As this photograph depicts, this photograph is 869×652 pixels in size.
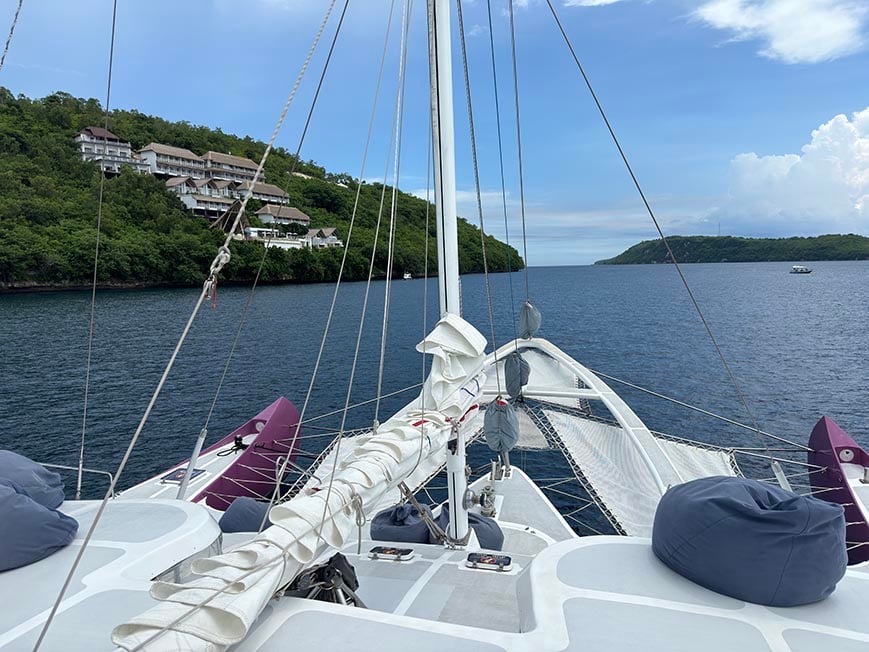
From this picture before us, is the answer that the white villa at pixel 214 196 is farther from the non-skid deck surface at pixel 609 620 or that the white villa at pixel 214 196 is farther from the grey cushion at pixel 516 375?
the non-skid deck surface at pixel 609 620

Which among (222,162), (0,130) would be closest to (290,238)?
(222,162)

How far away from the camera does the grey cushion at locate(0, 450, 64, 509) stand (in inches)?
160

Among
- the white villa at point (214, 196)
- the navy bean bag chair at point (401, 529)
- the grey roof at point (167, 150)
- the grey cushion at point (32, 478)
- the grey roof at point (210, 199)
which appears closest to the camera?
the grey cushion at point (32, 478)

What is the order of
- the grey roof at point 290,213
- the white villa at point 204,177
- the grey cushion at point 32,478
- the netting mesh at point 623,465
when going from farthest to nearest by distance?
the grey roof at point 290,213 < the white villa at point 204,177 < the netting mesh at point 623,465 < the grey cushion at point 32,478

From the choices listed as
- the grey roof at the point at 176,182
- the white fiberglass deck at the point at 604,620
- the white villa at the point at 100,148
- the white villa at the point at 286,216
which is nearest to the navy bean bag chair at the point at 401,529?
the white fiberglass deck at the point at 604,620

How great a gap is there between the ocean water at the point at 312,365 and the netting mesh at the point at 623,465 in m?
2.48

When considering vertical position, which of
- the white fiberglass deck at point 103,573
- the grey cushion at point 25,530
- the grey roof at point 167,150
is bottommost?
the white fiberglass deck at point 103,573

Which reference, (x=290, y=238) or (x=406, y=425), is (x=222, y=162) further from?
(x=406, y=425)

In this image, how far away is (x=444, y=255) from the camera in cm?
573

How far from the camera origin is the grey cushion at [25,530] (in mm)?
3502

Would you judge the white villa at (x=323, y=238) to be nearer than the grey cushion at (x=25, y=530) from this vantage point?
No

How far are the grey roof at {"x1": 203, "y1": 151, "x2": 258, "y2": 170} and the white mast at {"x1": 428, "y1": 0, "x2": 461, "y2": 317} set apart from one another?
4309 inches

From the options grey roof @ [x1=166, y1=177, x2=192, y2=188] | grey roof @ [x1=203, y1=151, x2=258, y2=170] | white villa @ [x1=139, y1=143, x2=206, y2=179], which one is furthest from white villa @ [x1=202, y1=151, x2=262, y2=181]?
grey roof @ [x1=166, y1=177, x2=192, y2=188]

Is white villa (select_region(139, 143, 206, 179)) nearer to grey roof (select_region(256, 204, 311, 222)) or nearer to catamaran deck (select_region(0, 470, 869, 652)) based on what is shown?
grey roof (select_region(256, 204, 311, 222))
